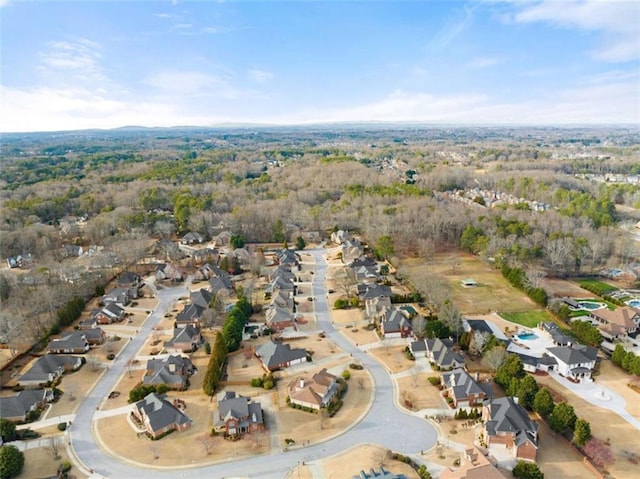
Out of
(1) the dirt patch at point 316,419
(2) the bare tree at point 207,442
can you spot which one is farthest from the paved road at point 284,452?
(2) the bare tree at point 207,442

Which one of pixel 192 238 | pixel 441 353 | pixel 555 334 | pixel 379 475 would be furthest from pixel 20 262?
pixel 555 334

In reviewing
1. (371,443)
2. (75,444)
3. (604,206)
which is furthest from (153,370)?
(604,206)

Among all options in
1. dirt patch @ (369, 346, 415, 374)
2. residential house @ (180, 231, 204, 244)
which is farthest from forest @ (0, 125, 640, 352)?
dirt patch @ (369, 346, 415, 374)

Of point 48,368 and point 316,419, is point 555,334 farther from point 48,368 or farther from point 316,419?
point 48,368

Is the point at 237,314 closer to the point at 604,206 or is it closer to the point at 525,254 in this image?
the point at 525,254

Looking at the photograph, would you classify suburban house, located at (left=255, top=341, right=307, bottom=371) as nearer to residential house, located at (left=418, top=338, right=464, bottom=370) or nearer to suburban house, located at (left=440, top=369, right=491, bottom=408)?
residential house, located at (left=418, top=338, right=464, bottom=370)
